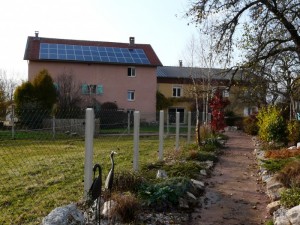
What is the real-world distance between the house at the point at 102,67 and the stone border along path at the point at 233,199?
91.0ft

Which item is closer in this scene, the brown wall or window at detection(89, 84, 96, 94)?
the brown wall

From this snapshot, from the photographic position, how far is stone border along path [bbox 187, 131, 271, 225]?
6754mm

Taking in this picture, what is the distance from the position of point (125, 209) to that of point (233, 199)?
301 centimetres

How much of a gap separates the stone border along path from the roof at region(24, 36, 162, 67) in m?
29.0

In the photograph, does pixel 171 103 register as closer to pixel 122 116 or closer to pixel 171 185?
pixel 122 116

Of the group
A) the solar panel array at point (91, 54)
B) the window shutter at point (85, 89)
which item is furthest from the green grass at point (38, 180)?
the solar panel array at point (91, 54)

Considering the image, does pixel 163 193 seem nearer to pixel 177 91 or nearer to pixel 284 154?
pixel 284 154

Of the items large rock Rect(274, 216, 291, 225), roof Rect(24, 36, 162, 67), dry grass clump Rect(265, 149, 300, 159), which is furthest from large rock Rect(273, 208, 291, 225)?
roof Rect(24, 36, 162, 67)

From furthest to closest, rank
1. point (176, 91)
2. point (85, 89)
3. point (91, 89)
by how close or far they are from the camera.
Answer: point (176, 91) → point (91, 89) → point (85, 89)

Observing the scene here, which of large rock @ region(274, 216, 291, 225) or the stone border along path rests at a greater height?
large rock @ region(274, 216, 291, 225)

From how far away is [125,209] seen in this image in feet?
19.4

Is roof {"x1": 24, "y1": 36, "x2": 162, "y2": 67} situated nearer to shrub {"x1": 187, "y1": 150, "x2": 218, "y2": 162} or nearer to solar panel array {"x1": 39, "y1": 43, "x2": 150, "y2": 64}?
solar panel array {"x1": 39, "y1": 43, "x2": 150, "y2": 64}

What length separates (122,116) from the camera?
3077 centimetres

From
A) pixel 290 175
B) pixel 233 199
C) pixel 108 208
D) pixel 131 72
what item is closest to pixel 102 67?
pixel 131 72
